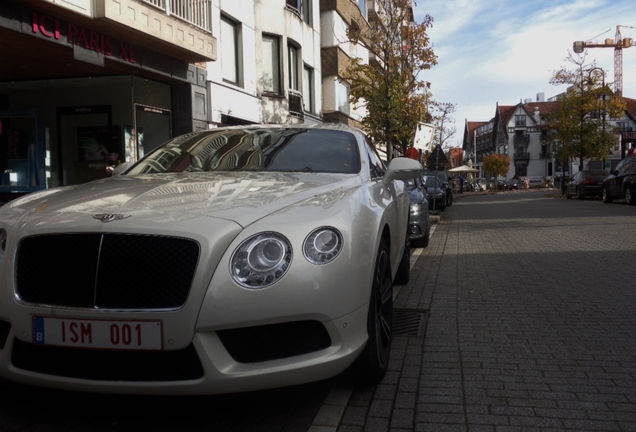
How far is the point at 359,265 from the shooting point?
2.91 metres

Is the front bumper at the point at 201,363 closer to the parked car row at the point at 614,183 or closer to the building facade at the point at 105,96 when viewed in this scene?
the building facade at the point at 105,96

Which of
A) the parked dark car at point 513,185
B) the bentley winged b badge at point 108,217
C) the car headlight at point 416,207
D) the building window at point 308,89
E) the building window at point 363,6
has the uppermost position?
the building window at point 363,6

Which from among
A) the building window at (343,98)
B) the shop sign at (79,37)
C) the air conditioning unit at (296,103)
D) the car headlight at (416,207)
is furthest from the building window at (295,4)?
the car headlight at (416,207)

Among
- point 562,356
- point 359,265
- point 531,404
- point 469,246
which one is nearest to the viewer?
Answer: point 359,265

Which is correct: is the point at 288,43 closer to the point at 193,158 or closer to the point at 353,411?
the point at 193,158

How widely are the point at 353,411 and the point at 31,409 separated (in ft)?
5.45

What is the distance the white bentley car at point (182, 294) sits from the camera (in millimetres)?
2559

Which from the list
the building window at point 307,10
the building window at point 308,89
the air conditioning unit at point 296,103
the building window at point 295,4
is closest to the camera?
the air conditioning unit at point 296,103

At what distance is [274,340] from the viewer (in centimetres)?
268

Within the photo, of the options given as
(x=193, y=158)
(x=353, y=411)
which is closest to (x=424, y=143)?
(x=193, y=158)

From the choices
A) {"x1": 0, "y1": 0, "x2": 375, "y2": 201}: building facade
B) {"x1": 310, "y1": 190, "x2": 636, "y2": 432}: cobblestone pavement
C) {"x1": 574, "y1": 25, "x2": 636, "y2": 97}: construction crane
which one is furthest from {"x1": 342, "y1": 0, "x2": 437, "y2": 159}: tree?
{"x1": 574, "y1": 25, "x2": 636, "y2": 97}: construction crane

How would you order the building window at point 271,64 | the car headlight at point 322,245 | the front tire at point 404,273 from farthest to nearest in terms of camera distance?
the building window at point 271,64, the front tire at point 404,273, the car headlight at point 322,245

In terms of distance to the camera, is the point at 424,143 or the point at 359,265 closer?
the point at 359,265

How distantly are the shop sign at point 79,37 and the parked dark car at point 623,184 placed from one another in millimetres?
17289
